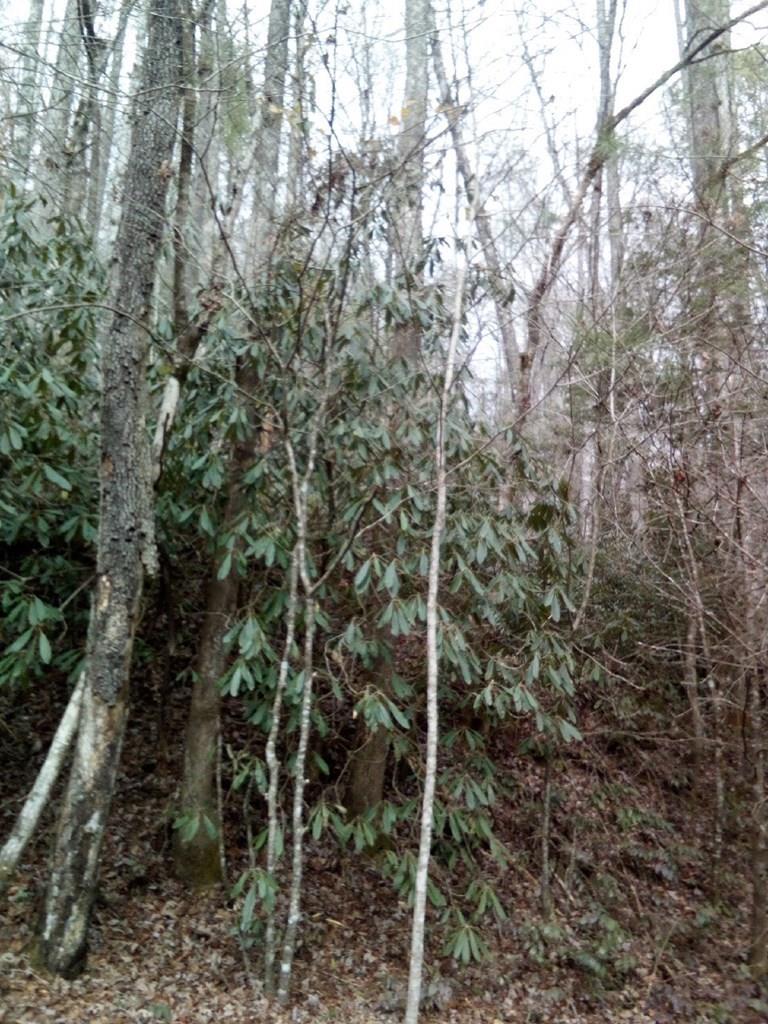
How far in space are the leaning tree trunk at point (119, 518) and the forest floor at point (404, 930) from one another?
0.38 m

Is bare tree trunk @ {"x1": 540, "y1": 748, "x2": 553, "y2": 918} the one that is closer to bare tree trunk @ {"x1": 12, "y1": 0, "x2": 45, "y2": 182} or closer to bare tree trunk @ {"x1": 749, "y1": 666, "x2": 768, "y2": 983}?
bare tree trunk @ {"x1": 749, "y1": 666, "x2": 768, "y2": 983}

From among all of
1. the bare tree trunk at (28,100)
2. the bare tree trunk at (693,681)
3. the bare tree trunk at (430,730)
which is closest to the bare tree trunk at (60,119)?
the bare tree trunk at (28,100)

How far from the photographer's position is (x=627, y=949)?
16.4 ft

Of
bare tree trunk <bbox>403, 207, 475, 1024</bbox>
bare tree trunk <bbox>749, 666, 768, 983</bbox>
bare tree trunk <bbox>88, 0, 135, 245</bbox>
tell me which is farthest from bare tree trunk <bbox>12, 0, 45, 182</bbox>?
bare tree trunk <bbox>749, 666, 768, 983</bbox>

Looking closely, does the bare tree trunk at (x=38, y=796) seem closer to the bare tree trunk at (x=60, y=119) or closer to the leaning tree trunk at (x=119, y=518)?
the leaning tree trunk at (x=119, y=518)

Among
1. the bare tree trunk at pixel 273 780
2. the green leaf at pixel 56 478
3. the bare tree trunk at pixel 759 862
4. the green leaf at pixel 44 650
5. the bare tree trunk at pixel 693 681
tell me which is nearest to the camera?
the bare tree trunk at pixel 273 780

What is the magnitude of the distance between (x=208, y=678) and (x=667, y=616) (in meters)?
3.73

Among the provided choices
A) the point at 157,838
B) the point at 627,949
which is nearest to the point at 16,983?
the point at 157,838

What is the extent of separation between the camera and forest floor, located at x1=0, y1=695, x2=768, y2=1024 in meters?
3.88

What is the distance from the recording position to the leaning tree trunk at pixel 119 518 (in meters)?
3.58

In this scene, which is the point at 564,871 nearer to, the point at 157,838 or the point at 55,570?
the point at 157,838

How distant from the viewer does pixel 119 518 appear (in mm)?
3762

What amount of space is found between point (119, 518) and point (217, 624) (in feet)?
3.89

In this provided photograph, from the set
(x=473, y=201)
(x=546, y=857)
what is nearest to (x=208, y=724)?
(x=546, y=857)
